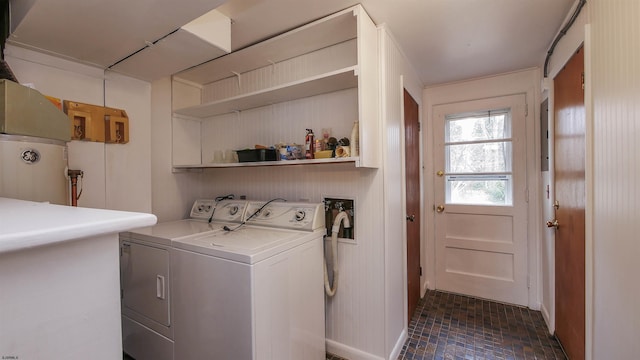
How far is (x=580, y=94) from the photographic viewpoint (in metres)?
1.55

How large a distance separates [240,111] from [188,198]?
100cm

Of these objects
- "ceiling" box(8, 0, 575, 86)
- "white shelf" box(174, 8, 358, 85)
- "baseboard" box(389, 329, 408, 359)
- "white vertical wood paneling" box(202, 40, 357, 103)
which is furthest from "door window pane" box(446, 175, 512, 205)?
"white shelf" box(174, 8, 358, 85)

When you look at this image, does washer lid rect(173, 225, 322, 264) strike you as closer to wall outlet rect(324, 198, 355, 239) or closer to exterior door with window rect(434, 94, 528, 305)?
wall outlet rect(324, 198, 355, 239)

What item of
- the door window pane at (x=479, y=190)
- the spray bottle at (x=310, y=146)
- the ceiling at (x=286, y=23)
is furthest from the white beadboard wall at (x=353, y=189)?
the door window pane at (x=479, y=190)

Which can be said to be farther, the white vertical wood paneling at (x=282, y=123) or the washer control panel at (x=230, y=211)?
the washer control panel at (x=230, y=211)

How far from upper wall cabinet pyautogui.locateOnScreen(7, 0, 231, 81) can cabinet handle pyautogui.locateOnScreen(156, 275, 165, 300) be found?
1422 mm

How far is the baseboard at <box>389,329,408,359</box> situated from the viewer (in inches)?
72.1

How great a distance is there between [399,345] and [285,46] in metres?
2.38

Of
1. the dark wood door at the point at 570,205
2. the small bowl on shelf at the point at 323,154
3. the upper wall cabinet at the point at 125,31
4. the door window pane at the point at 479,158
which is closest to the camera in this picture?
the upper wall cabinet at the point at 125,31

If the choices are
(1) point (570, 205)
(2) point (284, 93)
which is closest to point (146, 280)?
(2) point (284, 93)

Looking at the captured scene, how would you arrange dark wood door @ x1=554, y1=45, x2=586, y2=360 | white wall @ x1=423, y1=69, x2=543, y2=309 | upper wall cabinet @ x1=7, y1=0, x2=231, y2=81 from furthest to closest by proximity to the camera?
white wall @ x1=423, y1=69, x2=543, y2=309 → dark wood door @ x1=554, y1=45, x2=586, y2=360 → upper wall cabinet @ x1=7, y1=0, x2=231, y2=81

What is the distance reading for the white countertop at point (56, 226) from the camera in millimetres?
443

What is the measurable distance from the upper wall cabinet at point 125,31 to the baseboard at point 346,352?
2179 mm

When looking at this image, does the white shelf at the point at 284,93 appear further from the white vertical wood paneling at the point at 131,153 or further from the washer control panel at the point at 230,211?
the washer control panel at the point at 230,211
